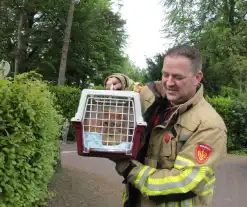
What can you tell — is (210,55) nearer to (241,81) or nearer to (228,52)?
(228,52)

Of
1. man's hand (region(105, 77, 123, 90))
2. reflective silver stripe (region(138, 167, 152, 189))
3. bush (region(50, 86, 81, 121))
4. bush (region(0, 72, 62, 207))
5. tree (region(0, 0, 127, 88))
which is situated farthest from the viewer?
tree (region(0, 0, 127, 88))

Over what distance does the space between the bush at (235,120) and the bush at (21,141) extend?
13.3 metres

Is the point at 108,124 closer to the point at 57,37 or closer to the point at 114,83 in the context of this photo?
the point at 114,83

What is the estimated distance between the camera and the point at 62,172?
841cm

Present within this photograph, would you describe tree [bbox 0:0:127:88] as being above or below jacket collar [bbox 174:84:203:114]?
above

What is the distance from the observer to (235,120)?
53.3ft

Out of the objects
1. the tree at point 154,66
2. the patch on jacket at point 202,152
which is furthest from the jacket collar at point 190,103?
the tree at point 154,66

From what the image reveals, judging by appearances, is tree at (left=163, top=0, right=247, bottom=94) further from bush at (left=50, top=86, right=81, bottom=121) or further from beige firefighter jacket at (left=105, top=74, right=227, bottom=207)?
beige firefighter jacket at (left=105, top=74, right=227, bottom=207)

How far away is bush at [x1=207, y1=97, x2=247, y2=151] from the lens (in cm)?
1608

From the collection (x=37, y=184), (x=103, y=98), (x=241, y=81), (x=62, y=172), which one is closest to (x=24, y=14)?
(x=241, y=81)

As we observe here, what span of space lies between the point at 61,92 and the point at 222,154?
14970mm

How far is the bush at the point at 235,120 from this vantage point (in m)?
16.1

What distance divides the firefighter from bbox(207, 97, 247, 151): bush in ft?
47.5

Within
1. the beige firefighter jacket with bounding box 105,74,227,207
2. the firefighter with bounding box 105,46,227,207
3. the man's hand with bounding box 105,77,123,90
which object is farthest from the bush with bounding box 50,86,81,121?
the beige firefighter jacket with bounding box 105,74,227,207
